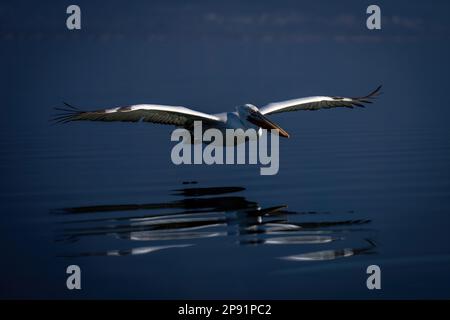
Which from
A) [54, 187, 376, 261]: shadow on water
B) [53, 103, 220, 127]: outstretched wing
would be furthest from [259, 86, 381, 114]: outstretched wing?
[54, 187, 376, 261]: shadow on water

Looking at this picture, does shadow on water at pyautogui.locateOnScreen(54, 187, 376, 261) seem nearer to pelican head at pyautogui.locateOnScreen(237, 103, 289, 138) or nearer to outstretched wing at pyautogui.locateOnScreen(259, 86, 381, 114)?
pelican head at pyautogui.locateOnScreen(237, 103, 289, 138)

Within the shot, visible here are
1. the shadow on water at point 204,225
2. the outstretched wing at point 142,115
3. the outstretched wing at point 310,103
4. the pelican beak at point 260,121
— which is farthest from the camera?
the outstretched wing at point 310,103

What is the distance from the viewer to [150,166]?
756 inches

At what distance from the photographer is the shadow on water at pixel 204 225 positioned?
10.8 m

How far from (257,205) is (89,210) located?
252 centimetres

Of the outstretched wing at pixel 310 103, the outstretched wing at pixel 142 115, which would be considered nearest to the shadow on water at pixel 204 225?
the outstretched wing at pixel 142 115

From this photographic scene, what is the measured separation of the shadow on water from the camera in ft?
35.4

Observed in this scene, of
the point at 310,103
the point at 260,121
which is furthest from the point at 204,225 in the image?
the point at 310,103

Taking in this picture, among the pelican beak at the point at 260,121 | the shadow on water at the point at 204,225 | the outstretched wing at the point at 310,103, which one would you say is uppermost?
the outstretched wing at the point at 310,103

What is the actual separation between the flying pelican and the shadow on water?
189 centimetres

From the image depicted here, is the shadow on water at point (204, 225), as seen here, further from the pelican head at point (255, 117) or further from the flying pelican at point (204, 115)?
the pelican head at point (255, 117)

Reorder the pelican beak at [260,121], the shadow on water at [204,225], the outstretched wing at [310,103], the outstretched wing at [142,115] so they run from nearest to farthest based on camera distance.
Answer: the shadow on water at [204,225], the outstretched wing at [142,115], the pelican beak at [260,121], the outstretched wing at [310,103]

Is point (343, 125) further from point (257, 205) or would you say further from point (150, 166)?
point (257, 205)
